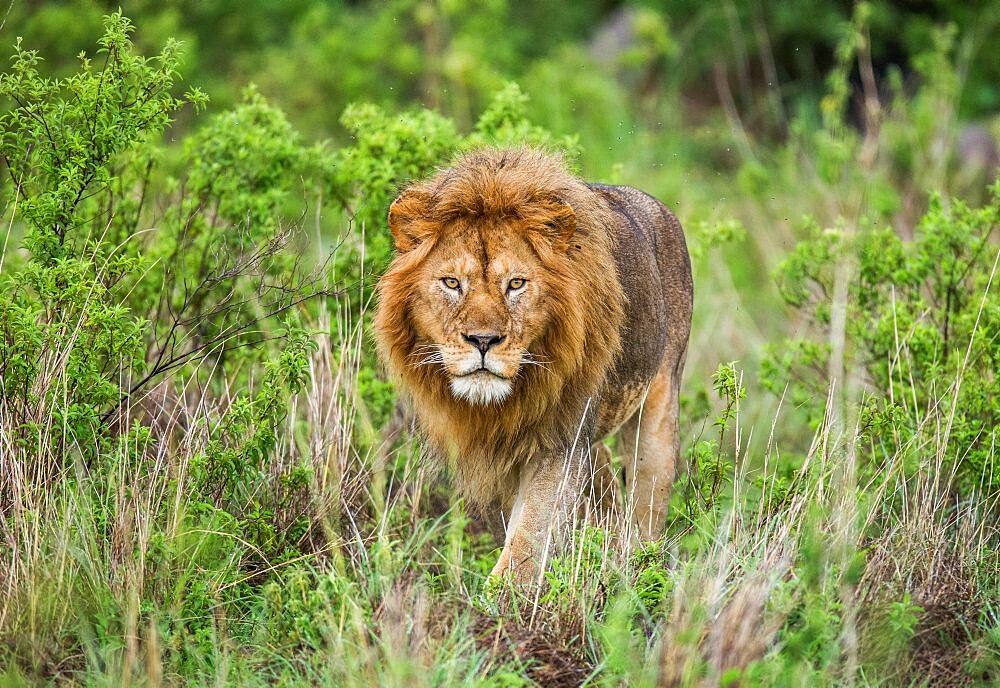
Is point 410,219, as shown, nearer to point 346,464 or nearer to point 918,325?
point 346,464

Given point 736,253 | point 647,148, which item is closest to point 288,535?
point 736,253

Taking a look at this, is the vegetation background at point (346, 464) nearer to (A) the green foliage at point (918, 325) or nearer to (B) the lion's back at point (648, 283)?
(A) the green foliage at point (918, 325)

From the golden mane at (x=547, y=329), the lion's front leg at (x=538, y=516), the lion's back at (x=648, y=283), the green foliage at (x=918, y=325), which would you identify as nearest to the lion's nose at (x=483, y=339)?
the golden mane at (x=547, y=329)

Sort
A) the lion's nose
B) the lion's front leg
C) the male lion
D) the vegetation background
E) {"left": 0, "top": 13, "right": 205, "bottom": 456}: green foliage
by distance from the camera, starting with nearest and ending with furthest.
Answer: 1. the vegetation background
2. the lion's nose
3. the male lion
4. {"left": 0, "top": 13, "right": 205, "bottom": 456}: green foliage
5. the lion's front leg

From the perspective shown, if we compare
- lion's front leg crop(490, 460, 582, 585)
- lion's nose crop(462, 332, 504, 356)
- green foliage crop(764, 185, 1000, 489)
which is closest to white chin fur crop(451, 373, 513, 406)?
lion's nose crop(462, 332, 504, 356)

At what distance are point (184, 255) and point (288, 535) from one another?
1.69m

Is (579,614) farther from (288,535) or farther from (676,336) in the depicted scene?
(676,336)

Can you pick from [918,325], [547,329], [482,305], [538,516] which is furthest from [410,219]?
[918,325]

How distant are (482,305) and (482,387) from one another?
0.28 meters

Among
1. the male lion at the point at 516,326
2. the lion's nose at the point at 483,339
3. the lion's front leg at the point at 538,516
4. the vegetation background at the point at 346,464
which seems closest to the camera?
the vegetation background at the point at 346,464

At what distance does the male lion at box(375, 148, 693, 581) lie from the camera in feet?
14.6

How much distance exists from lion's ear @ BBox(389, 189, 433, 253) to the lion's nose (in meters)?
0.45

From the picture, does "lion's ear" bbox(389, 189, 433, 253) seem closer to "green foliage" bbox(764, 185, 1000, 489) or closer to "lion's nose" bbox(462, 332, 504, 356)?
"lion's nose" bbox(462, 332, 504, 356)

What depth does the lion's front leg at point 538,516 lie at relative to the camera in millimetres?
4668
